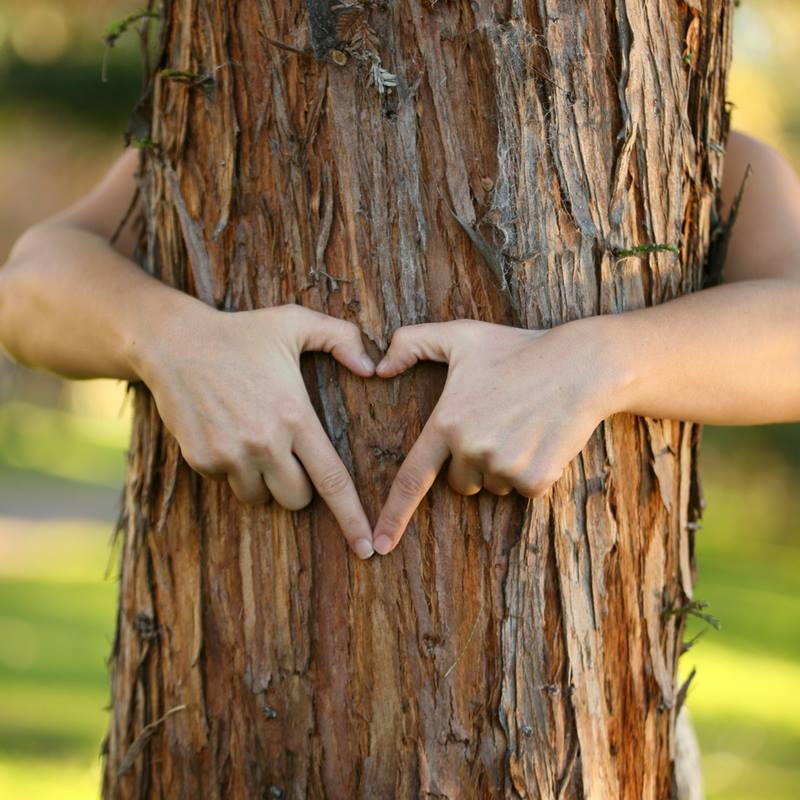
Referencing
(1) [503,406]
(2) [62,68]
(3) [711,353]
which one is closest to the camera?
(1) [503,406]

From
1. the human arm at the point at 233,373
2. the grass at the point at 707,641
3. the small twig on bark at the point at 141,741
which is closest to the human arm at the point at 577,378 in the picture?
the human arm at the point at 233,373

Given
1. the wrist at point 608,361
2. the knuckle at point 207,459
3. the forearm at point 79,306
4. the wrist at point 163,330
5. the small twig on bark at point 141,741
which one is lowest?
the small twig on bark at point 141,741

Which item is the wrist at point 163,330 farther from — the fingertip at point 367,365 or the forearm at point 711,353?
the forearm at point 711,353

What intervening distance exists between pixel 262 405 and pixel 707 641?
7.35m

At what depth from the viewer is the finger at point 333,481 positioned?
1.53 meters

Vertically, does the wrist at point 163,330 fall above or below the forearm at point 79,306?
below

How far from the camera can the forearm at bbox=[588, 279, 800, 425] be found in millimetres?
1515

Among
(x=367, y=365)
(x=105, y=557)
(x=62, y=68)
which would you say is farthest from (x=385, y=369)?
(x=105, y=557)

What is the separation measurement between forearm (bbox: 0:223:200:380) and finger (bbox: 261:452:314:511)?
30 cm

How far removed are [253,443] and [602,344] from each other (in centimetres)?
56

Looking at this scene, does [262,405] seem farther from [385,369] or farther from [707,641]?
[707,641]

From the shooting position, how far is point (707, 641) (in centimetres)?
805

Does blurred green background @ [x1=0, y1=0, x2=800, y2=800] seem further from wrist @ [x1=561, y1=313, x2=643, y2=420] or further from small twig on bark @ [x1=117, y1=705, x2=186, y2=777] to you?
wrist @ [x1=561, y1=313, x2=643, y2=420]

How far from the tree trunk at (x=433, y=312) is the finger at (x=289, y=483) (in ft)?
0.16
